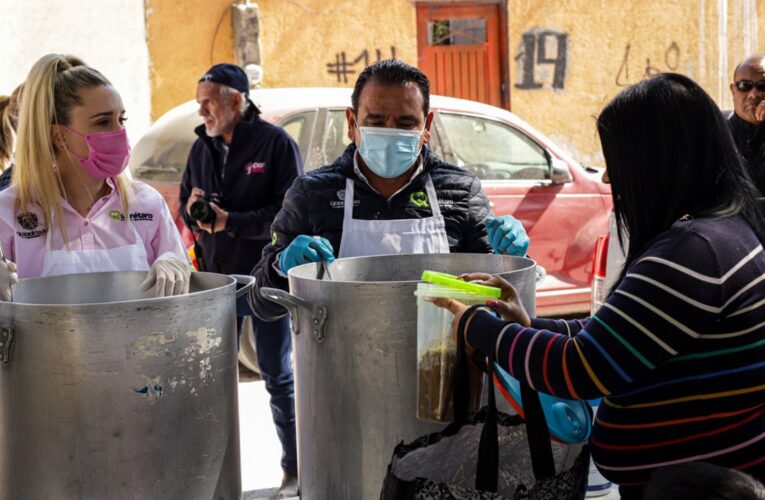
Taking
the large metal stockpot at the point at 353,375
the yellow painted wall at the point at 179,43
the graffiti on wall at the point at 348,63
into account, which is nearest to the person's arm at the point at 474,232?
the large metal stockpot at the point at 353,375

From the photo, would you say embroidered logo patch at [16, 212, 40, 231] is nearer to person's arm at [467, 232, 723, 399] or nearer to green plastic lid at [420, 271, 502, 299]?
green plastic lid at [420, 271, 502, 299]

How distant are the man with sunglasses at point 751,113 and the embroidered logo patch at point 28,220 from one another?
2.90m

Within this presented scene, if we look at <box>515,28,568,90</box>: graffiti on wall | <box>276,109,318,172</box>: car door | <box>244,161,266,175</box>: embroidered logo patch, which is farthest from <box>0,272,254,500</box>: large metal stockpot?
<box>515,28,568,90</box>: graffiti on wall

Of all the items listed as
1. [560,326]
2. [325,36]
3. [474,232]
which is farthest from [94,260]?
[325,36]

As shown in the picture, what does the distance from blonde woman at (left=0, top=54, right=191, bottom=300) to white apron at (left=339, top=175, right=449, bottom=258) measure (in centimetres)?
44

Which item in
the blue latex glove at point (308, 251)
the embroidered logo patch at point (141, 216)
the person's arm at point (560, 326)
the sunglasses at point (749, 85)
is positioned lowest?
the person's arm at point (560, 326)

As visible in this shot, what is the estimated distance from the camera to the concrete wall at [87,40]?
8.34m

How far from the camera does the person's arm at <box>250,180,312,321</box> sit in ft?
7.60

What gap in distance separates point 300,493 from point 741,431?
87 cm

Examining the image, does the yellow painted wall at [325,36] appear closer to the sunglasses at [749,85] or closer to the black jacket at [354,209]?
the sunglasses at [749,85]

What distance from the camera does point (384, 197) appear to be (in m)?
2.47

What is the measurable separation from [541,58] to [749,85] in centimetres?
641

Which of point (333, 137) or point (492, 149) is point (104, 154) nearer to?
point (333, 137)

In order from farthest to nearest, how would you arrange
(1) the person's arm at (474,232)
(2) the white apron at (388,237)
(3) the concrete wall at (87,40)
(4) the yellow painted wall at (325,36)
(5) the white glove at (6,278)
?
(4) the yellow painted wall at (325,36), (3) the concrete wall at (87,40), (1) the person's arm at (474,232), (2) the white apron at (388,237), (5) the white glove at (6,278)
